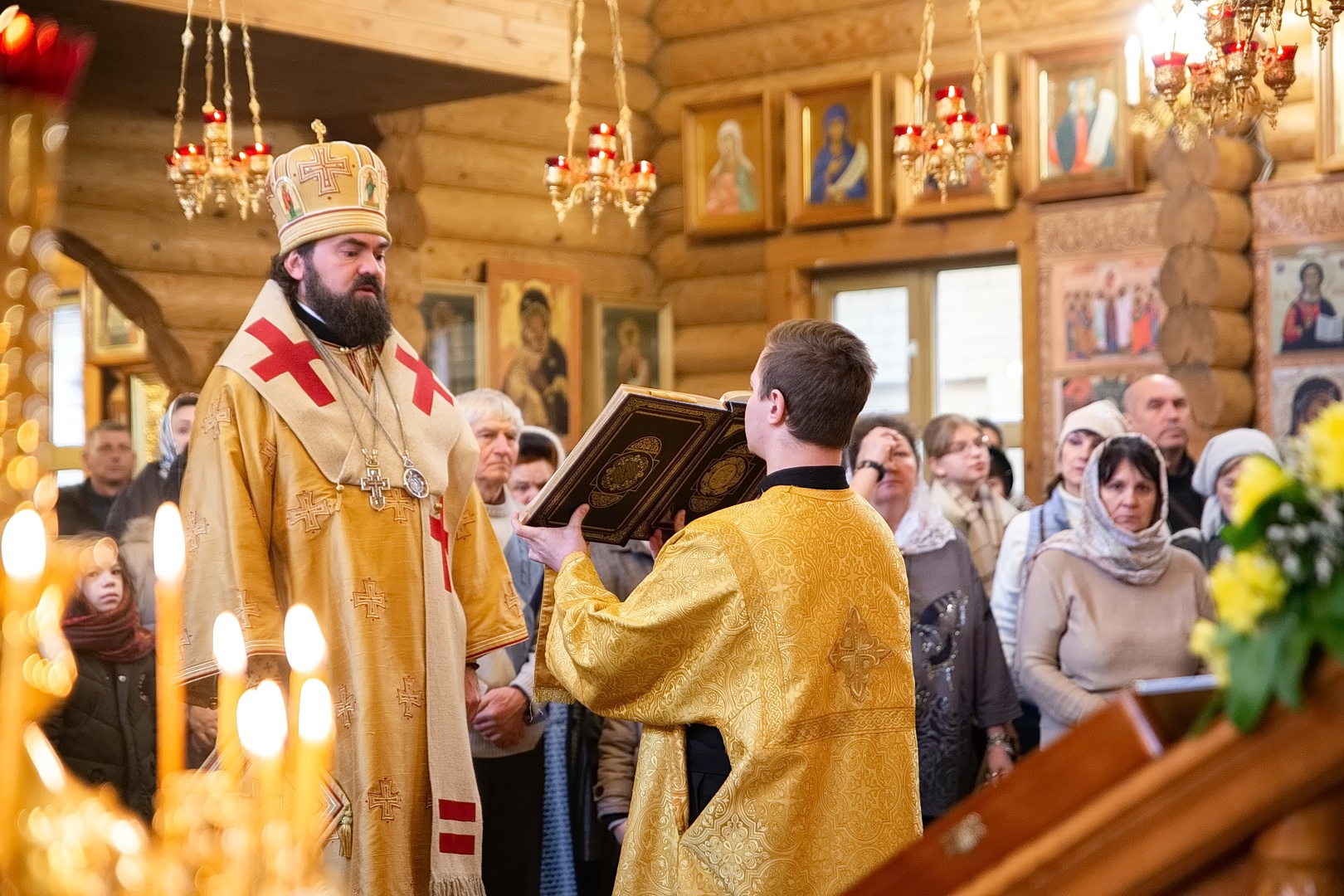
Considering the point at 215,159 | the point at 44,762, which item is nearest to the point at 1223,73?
the point at 215,159

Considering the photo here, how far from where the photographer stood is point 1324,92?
8.44 m

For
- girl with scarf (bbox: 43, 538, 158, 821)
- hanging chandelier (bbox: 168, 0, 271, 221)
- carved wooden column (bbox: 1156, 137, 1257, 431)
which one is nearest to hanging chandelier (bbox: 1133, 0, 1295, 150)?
carved wooden column (bbox: 1156, 137, 1257, 431)

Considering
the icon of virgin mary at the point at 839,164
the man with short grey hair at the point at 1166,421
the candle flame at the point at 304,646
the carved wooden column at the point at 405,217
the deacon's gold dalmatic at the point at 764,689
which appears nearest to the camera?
the candle flame at the point at 304,646

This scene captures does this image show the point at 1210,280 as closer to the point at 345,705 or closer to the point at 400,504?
the point at 400,504

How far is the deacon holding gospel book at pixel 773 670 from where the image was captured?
265 centimetres

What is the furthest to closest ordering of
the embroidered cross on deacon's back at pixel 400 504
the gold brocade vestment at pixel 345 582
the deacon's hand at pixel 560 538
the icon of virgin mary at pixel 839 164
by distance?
the icon of virgin mary at pixel 839 164 < the embroidered cross on deacon's back at pixel 400 504 < the gold brocade vestment at pixel 345 582 < the deacon's hand at pixel 560 538

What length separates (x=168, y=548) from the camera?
1052mm

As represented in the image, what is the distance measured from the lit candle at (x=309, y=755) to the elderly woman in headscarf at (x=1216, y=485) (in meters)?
4.75

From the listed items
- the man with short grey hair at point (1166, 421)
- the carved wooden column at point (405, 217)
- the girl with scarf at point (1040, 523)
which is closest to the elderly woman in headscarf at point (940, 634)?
the girl with scarf at point (1040, 523)

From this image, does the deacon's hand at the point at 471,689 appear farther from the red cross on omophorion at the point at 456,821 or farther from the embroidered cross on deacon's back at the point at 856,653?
the embroidered cross on deacon's back at the point at 856,653

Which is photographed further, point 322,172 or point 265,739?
point 322,172

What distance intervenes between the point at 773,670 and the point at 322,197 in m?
1.50

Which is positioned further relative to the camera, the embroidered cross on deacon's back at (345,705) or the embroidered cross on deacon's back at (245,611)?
the embroidered cross on deacon's back at (345,705)

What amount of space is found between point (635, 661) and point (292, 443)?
933 millimetres
